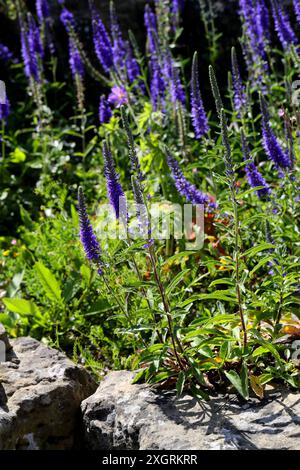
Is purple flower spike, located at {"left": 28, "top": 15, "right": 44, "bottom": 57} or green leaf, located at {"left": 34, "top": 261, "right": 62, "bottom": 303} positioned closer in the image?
green leaf, located at {"left": 34, "top": 261, "right": 62, "bottom": 303}

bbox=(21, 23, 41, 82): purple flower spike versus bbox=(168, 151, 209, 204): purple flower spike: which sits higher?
bbox=(21, 23, 41, 82): purple flower spike

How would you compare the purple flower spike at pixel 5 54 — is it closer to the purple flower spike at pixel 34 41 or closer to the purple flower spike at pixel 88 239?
the purple flower spike at pixel 34 41

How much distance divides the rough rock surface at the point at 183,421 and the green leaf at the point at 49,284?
4.07 feet

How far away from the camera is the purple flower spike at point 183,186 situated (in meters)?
4.38

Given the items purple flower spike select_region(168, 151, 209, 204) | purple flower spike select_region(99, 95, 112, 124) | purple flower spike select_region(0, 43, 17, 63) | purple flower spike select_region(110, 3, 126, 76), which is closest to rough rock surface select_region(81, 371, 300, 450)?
purple flower spike select_region(168, 151, 209, 204)

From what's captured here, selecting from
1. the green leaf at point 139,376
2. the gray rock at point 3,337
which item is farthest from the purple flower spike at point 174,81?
the green leaf at point 139,376

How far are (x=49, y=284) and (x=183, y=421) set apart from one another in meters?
1.86

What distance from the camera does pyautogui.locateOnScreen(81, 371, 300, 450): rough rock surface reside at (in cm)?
301

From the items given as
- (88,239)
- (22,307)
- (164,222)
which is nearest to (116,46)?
(164,222)

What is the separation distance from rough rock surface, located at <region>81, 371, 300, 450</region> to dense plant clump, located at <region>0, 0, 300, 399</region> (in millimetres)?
94

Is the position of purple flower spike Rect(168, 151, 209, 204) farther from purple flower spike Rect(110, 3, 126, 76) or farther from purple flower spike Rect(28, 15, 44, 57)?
purple flower spike Rect(28, 15, 44, 57)

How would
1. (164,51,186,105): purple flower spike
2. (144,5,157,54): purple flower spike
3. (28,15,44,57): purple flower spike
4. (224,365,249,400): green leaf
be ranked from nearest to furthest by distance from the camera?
(224,365,249,400): green leaf < (164,51,186,105): purple flower spike < (144,5,157,54): purple flower spike < (28,15,44,57): purple flower spike

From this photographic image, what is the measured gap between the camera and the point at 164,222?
5.02 meters

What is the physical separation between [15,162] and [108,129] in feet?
3.92
